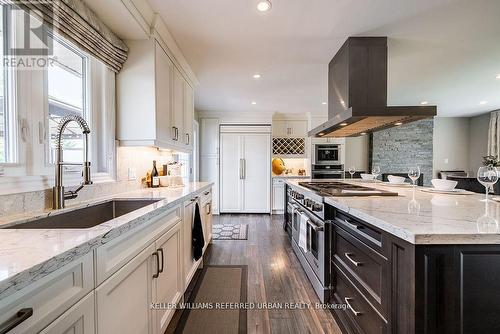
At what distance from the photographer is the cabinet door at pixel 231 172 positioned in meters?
5.43

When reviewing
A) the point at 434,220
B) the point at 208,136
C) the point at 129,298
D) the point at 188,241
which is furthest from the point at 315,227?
the point at 208,136

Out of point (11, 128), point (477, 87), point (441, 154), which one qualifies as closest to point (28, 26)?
point (11, 128)

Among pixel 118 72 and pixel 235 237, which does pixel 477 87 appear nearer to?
pixel 235 237

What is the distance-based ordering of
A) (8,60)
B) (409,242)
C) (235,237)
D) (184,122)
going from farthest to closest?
(235,237)
(184,122)
(8,60)
(409,242)

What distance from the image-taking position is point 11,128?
118cm

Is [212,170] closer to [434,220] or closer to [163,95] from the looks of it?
[163,95]

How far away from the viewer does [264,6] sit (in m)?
1.85

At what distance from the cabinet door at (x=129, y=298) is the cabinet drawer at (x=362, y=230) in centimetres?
123

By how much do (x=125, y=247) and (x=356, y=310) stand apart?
140 cm

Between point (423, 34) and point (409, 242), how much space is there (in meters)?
2.32

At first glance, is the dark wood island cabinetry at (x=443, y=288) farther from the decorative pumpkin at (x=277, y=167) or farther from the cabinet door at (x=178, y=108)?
the decorative pumpkin at (x=277, y=167)

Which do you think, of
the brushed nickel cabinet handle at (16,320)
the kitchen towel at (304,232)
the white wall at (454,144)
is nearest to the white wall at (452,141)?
the white wall at (454,144)

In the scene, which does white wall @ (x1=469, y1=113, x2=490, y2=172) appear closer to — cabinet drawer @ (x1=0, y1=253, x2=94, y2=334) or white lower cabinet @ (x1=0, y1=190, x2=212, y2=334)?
white lower cabinet @ (x1=0, y1=190, x2=212, y2=334)

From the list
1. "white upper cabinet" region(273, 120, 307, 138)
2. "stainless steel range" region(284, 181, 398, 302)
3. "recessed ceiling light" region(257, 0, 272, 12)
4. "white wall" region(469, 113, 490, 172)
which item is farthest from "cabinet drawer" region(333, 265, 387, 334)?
"white wall" region(469, 113, 490, 172)
